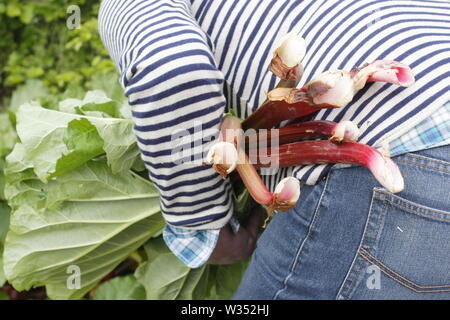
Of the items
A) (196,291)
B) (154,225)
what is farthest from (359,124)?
(196,291)

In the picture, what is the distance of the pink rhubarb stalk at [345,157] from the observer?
68 cm

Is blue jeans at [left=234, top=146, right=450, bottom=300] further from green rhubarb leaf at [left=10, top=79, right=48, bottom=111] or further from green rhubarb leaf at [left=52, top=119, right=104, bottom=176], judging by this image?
green rhubarb leaf at [left=10, top=79, right=48, bottom=111]

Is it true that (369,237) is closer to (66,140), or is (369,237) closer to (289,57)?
(289,57)

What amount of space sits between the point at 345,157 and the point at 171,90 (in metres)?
0.28

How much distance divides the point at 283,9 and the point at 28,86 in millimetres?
1593

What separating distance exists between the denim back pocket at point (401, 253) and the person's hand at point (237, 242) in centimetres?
31

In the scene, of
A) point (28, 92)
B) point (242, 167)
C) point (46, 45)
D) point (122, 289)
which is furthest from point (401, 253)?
point (46, 45)

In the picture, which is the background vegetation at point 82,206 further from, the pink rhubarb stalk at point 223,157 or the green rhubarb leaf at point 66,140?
the pink rhubarb stalk at point 223,157

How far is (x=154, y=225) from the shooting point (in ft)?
4.17

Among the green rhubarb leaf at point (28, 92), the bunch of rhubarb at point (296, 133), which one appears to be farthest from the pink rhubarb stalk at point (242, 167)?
the green rhubarb leaf at point (28, 92)

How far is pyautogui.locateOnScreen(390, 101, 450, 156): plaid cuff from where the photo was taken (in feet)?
2.29

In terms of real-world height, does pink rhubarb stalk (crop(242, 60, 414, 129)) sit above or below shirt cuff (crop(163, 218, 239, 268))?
above

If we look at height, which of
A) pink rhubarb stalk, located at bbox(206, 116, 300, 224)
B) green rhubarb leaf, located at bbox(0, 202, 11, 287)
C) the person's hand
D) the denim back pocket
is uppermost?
pink rhubarb stalk, located at bbox(206, 116, 300, 224)

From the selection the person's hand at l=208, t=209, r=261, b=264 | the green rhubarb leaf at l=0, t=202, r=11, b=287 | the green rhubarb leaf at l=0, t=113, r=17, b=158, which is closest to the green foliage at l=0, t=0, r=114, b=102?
the green rhubarb leaf at l=0, t=113, r=17, b=158
